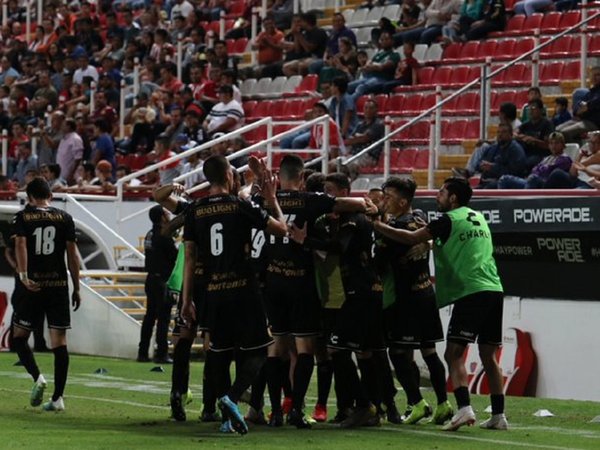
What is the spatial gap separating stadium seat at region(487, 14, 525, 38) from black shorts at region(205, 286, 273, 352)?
12657 millimetres

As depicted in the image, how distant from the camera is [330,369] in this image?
1289 cm

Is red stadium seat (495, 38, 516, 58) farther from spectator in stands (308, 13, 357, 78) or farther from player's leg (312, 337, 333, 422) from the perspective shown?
player's leg (312, 337, 333, 422)

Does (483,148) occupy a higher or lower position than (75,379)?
higher

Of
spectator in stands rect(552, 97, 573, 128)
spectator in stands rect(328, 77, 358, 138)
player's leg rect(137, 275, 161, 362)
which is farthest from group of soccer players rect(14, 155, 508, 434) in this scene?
spectator in stands rect(328, 77, 358, 138)

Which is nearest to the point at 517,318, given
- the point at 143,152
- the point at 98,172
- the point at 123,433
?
the point at 123,433

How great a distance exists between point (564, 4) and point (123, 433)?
44.9 ft

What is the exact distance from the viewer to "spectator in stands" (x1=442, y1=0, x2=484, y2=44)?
2405 cm

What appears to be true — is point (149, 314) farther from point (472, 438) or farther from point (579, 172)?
point (472, 438)

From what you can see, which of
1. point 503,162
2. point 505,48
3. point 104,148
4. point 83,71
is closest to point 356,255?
point 503,162

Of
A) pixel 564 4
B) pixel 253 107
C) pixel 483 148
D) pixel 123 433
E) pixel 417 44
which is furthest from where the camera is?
pixel 253 107

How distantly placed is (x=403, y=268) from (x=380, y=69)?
12.1 metres

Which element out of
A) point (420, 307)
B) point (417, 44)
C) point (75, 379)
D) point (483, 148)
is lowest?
point (75, 379)

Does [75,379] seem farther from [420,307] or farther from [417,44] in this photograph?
[417,44]

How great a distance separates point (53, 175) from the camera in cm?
2583
